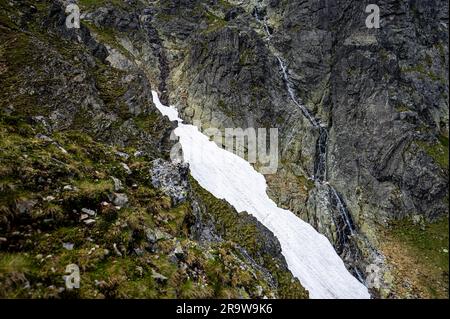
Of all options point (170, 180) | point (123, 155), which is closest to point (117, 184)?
point (170, 180)

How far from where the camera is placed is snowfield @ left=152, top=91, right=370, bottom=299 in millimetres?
33719

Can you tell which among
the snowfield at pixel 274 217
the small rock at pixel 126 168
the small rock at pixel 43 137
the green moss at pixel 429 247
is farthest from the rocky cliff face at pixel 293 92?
the small rock at pixel 126 168

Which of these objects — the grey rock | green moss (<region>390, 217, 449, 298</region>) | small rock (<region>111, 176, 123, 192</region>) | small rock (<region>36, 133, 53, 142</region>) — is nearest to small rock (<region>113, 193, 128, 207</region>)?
small rock (<region>111, 176, 123, 192</region>)

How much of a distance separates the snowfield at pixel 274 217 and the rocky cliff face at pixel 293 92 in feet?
5.86

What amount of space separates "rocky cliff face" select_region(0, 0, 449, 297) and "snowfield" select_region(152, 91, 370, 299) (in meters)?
1.79

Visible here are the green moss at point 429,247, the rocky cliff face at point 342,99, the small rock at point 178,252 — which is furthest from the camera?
the rocky cliff face at point 342,99

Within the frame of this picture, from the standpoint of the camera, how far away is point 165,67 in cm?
6175

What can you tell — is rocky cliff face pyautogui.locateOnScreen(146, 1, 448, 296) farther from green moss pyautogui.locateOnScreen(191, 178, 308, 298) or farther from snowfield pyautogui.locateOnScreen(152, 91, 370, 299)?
green moss pyautogui.locateOnScreen(191, 178, 308, 298)

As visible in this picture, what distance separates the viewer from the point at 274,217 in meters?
39.4

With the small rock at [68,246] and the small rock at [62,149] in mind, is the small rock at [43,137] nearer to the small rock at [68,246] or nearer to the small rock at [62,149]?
the small rock at [62,149]

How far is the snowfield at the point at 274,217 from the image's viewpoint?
33719 mm

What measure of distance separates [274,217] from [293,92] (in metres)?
22.5
